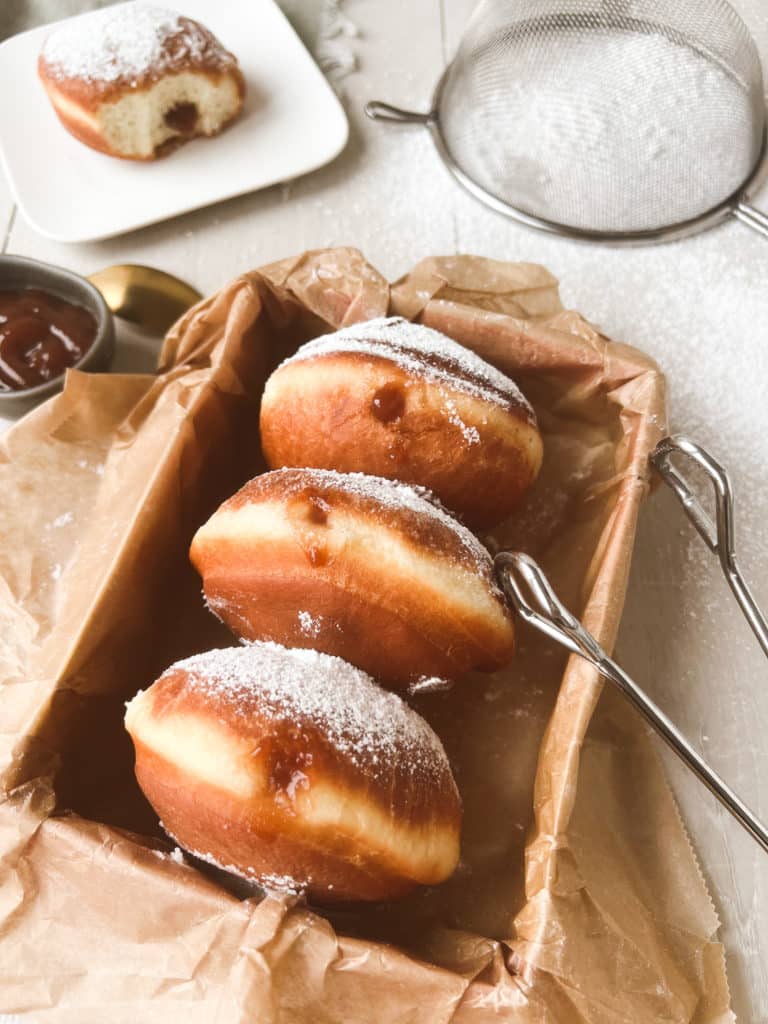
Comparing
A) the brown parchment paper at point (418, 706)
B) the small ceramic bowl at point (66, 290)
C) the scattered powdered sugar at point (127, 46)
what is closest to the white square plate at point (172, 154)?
the scattered powdered sugar at point (127, 46)

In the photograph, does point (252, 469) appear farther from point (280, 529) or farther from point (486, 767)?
point (486, 767)

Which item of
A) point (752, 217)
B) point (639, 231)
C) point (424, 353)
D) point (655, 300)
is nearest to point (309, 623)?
point (424, 353)

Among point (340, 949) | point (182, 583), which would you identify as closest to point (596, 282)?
point (182, 583)

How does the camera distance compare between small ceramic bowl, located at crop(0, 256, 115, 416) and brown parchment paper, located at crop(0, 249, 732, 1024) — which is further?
small ceramic bowl, located at crop(0, 256, 115, 416)

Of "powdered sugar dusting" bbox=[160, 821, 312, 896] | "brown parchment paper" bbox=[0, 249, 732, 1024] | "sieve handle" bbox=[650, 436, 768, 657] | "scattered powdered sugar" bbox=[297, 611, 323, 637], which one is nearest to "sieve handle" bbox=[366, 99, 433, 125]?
"brown parchment paper" bbox=[0, 249, 732, 1024]

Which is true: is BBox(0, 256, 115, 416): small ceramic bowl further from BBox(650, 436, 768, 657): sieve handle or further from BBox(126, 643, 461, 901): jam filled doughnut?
BBox(650, 436, 768, 657): sieve handle
